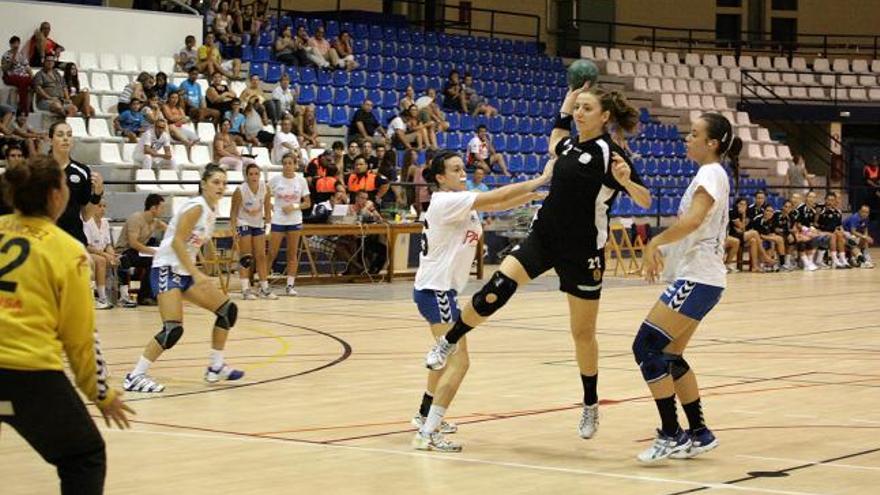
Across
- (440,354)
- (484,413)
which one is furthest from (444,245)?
(484,413)

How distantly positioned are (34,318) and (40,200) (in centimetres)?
43

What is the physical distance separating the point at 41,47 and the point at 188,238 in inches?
556

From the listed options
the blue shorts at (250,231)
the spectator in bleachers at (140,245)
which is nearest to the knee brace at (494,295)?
the spectator in bleachers at (140,245)

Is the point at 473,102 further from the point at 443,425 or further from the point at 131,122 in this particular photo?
the point at 443,425

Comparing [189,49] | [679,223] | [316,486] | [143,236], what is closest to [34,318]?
[316,486]

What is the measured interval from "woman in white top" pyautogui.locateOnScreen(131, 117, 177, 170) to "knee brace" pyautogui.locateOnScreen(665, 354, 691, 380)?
16.1 m

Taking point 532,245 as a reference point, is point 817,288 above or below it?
below

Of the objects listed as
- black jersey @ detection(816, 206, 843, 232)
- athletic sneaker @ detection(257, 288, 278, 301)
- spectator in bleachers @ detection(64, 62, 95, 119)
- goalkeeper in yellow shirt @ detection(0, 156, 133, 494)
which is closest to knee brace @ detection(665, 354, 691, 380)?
goalkeeper in yellow shirt @ detection(0, 156, 133, 494)

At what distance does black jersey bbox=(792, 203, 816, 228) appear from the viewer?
1138 inches

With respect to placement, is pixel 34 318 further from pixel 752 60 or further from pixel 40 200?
pixel 752 60

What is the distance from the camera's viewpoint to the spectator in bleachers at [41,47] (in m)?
24.4

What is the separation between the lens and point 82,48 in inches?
1045

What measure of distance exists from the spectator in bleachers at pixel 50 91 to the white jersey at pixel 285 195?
4.80 metres

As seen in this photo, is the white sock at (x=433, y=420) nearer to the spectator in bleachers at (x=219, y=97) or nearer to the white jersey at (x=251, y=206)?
the white jersey at (x=251, y=206)
